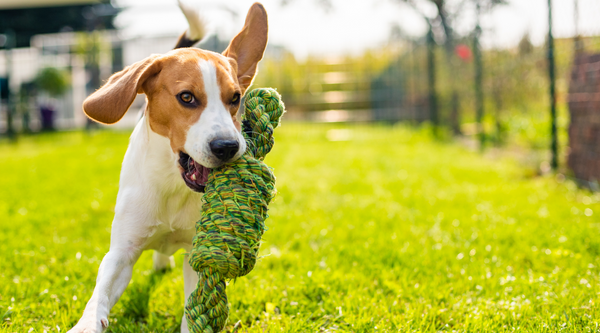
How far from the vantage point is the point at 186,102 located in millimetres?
2271

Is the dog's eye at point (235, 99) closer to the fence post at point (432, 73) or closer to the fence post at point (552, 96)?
the fence post at point (552, 96)

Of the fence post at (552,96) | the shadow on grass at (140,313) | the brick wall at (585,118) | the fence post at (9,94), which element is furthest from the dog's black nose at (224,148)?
the fence post at (9,94)

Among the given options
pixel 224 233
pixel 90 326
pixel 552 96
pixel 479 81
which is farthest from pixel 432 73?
pixel 90 326

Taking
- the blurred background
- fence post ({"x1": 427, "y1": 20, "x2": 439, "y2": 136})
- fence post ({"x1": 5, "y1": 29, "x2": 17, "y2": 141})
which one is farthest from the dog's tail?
fence post ({"x1": 5, "y1": 29, "x2": 17, "y2": 141})

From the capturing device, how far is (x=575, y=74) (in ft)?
19.2

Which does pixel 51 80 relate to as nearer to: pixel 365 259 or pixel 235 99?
pixel 365 259

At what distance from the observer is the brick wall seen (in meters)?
5.36

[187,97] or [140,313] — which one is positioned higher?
[187,97]

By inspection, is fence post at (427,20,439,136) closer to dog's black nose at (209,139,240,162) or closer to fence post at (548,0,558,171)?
fence post at (548,0,558,171)

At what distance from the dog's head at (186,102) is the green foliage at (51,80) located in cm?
1507

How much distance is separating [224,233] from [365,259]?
1654 mm

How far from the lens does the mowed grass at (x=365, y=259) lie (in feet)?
8.21

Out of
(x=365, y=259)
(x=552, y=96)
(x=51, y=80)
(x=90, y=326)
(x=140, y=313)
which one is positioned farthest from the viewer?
(x=51, y=80)

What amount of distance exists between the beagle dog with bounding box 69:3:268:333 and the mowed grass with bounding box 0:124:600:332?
448mm
